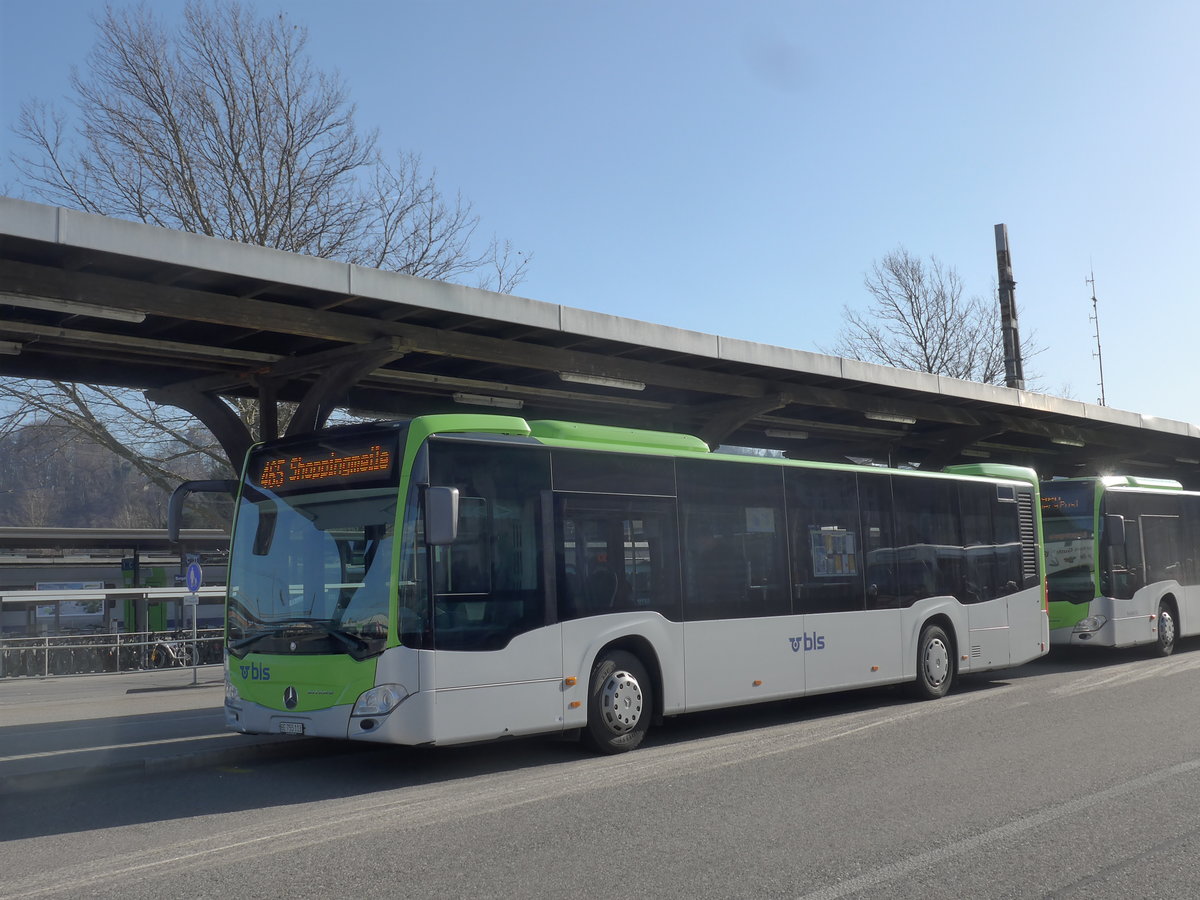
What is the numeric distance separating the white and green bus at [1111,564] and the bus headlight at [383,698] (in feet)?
43.5

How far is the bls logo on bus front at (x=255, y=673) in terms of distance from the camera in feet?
29.9

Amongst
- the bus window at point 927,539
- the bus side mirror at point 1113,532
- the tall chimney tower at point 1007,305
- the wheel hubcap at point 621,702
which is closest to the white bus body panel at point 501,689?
the wheel hubcap at point 621,702

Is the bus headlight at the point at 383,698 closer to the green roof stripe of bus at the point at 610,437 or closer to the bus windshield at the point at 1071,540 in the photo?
the green roof stripe of bus at the point at 610,437

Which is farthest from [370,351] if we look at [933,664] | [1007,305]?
[1007,305]

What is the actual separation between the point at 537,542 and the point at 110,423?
19.1m

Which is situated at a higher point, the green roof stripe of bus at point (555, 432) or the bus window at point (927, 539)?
the green roof stripe of bus at point (555, 432)

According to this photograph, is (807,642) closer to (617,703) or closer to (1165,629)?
(617,703)

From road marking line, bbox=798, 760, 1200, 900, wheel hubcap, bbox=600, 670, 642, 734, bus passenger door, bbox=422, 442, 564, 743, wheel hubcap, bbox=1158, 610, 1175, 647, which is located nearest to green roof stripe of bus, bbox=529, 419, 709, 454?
bus passenger door, bbox=422, 442, 564, 743

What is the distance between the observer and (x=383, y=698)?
333 inches

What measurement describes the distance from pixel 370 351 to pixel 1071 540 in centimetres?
1202

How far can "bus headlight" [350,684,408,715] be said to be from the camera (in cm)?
845

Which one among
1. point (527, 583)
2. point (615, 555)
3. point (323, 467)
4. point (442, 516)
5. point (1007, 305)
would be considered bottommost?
point (527, 583)

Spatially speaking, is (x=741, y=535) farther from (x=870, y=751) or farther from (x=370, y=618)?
(x=370, y=618)

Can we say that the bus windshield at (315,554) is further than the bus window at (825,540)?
No
